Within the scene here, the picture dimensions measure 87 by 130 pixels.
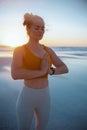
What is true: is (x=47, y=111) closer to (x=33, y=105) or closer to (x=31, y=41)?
(x=33, y=105)

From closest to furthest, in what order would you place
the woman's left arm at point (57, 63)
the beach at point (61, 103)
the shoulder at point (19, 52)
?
the shoulder at point (19, 52)
the woman's left arm at point (57, 63)
the beach at point (61, 103)

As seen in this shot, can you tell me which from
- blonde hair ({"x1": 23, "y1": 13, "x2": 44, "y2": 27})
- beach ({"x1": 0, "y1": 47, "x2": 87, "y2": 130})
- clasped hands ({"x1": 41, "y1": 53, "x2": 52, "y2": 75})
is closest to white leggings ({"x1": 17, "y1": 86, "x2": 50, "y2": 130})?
clasped hands ({"x1": 41, "y1": 53, "x2": 52, "y2": 75})

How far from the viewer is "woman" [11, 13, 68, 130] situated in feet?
4.93

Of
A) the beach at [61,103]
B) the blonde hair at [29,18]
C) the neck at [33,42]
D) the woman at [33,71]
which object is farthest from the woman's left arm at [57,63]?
the beach at [61,103]

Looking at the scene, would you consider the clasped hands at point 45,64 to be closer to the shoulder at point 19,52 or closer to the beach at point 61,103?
the shoulder at point 19,52

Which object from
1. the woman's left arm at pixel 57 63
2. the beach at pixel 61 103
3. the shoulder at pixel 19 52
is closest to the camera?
the shoulder at pixel 19 52

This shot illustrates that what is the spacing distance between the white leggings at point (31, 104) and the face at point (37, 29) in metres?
0.32

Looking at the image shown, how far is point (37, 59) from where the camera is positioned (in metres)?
1.52

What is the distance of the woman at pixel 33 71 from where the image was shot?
150 cm

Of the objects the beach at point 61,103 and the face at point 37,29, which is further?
the beach at point 61,103

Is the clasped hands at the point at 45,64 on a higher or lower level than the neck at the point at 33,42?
lower

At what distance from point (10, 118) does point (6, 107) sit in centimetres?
35

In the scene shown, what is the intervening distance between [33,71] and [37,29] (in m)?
0.25

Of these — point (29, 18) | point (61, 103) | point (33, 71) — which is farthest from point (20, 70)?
point (61, 103)
